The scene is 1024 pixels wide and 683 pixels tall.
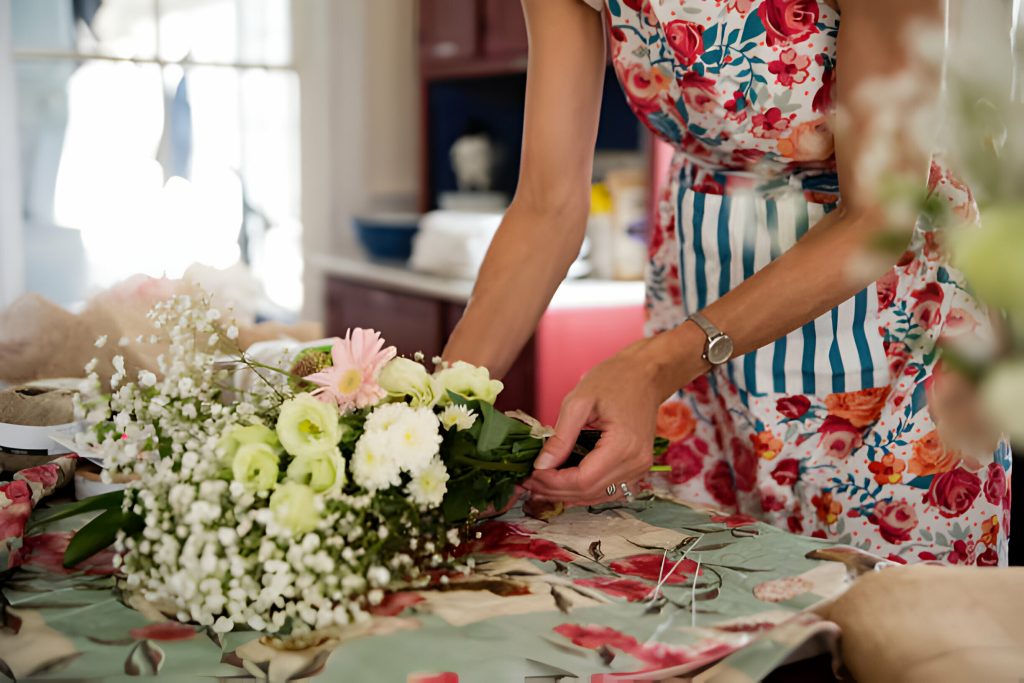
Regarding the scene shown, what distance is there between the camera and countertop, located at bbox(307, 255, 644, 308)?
9.07ft

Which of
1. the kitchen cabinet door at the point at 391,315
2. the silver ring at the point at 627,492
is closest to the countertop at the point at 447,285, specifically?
the kitchen cabinet door at the point at 391,315

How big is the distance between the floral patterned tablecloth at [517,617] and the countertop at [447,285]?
1.50m

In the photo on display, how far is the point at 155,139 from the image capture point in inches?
155

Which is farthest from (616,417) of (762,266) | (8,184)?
(8,184)

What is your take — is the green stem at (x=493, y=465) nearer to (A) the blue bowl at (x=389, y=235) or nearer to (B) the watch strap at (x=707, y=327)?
(B) the watch strap at (x=707, y=327)

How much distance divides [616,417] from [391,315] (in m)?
2.42

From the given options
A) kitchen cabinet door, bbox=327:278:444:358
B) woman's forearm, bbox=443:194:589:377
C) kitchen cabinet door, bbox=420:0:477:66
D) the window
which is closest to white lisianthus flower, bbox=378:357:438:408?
woman's forearm, bbox=443:194:589:377

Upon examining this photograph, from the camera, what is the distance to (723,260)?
1.28 metres

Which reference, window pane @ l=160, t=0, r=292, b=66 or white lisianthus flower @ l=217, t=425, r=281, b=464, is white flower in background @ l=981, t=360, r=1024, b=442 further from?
window pane @ l=160, t=0, r=292, b=66

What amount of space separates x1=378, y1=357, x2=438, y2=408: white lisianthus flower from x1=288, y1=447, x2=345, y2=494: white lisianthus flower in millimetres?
104

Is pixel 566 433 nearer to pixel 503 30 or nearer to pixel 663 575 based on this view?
pixel 663 575

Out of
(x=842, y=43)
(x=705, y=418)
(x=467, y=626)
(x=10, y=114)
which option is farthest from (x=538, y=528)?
(x=10, y=114)

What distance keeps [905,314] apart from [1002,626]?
0.59 metres

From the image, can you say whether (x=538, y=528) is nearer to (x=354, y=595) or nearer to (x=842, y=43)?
(x=354, y=595)
